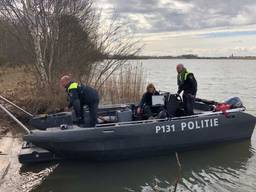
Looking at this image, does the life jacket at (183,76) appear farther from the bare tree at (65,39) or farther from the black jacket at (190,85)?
the bare tree at (65,39)

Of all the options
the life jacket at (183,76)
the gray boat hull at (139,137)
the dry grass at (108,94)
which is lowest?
the gray boat hull at (139,137)

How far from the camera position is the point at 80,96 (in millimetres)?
8445

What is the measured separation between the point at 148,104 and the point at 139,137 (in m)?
1.30

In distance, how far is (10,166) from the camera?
8.32 metres

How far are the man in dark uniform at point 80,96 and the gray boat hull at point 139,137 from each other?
0.42 meters

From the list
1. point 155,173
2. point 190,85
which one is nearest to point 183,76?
point 190,85

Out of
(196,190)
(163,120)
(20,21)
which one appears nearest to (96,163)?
(163,120)

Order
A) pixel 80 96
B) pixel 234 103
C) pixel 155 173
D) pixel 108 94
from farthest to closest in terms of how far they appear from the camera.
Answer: pixel 108 94 → pixel 234 103 → pixel 80 96 → pixel 155 173

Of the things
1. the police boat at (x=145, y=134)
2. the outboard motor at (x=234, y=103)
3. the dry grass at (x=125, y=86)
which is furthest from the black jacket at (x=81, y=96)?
the dry grass at (x=125, y=86)

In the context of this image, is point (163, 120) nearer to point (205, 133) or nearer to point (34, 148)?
point (205, 133)

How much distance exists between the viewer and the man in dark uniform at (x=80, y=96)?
8.23 metres

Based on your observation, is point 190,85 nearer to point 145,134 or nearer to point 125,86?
point 145,134

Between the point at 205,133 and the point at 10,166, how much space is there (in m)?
4.18

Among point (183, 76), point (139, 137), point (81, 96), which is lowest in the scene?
point (139, 137)
